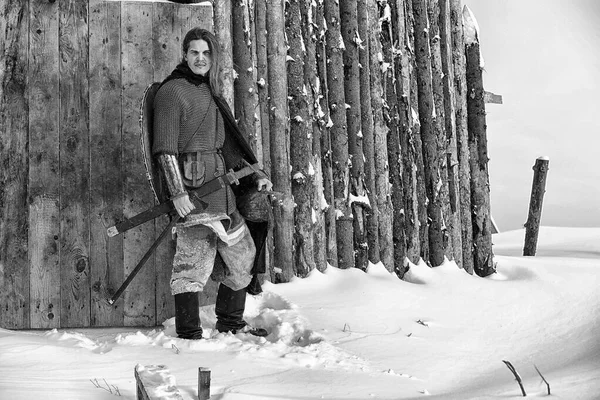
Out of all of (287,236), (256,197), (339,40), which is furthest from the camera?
(339,40)

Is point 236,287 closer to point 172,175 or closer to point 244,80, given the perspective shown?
point 172,175

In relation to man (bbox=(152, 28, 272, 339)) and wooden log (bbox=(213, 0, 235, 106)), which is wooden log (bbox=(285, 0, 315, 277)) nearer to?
wooden log (bbox=(213, 0, 235, 106))

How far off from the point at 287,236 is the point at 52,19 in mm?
1890

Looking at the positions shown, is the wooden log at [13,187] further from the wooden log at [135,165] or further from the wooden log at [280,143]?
the wooden log at [280,143]

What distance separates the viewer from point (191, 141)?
156 inches

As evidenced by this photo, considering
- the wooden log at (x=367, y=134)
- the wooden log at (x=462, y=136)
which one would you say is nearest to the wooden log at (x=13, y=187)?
the wooden log at (x=367, y=134)

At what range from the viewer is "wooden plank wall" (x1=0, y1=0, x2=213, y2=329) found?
14.6ft

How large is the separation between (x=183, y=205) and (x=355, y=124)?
6.10 ft

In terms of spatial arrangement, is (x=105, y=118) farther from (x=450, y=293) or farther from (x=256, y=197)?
(x=450, y=293)

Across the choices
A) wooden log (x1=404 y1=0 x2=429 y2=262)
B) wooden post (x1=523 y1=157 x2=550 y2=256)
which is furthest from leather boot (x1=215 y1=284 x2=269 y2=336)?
wooden post (x1=523 y1=157 x2=550 y2=256)

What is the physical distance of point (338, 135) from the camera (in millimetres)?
5230

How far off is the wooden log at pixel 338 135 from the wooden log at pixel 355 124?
0.05 metres

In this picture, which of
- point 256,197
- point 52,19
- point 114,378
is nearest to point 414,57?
point 256,197

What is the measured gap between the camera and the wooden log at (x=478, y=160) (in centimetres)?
593
